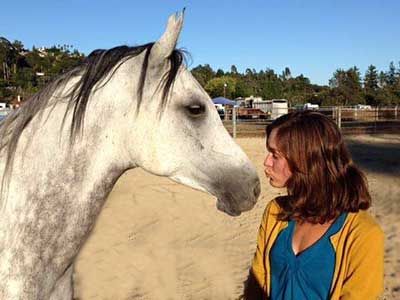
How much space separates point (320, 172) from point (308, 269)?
1.06 ft

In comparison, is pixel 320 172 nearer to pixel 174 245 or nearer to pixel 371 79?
pixel 174 245

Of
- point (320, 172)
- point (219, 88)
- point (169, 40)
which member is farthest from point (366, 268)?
point (219, 88)

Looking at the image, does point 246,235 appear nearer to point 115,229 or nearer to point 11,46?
point 115,229

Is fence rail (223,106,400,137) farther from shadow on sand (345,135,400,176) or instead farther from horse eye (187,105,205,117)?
horse eye (187,105,205,117)

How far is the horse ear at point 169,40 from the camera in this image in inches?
74.3

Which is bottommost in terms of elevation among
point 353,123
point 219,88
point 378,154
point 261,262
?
point 378,154

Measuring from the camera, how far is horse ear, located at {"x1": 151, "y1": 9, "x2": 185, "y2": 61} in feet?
6.19

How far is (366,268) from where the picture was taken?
1.24 m

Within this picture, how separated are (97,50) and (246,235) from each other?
5.20 metres

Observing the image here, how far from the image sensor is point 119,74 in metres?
1.96

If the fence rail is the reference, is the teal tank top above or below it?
above

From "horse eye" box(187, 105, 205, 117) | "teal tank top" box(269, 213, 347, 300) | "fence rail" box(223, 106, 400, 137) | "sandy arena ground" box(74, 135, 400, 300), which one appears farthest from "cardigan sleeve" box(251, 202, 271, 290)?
A: "fence rail" box(223, 106, 400, 137)

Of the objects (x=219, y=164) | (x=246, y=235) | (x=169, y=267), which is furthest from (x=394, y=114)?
(x=219, y=164)

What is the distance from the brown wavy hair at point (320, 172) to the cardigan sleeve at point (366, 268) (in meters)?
0.13
